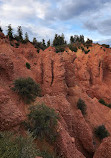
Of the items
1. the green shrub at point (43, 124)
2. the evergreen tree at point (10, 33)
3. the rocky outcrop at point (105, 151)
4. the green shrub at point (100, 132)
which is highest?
the evergreen tree at point (10, 33)

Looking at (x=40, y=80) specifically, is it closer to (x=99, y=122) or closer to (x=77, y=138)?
(x=77, y=138)

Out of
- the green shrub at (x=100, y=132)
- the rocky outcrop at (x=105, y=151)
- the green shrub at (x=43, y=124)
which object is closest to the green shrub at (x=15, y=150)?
the green shrub at (x=43, y=124)

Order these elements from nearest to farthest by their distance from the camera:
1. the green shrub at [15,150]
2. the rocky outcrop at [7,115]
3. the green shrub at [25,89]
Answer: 1. the green shrub at [15,150]
2. the rocky outcrop at [7,115]
3. the green shrub at [25,89]

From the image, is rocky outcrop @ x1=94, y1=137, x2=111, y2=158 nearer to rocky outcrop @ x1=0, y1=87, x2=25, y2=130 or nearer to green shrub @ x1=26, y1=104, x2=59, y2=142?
green shrub @ x1=26, y1=104, x2=59, y2=142

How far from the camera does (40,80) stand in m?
11.8

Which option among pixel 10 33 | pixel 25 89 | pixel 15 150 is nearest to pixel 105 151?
pixel 15 150

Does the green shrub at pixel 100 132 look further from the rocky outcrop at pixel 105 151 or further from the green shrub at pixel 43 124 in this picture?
the green shrub at pixel 43 124

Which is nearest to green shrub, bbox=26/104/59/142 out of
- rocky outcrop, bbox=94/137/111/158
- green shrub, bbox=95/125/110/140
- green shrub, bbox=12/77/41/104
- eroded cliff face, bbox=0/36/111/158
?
eroded cliff face, bbox=0/36/111/158

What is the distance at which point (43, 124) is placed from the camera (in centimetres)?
602

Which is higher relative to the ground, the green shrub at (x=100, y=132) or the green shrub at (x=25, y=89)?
the green shrub at (x=25, y=89)

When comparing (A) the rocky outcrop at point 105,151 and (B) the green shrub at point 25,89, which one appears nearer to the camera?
(A) the rocky outcrop at point 105,151

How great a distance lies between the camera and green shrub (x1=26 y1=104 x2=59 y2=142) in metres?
5.89

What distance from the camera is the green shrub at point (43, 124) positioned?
232 inches

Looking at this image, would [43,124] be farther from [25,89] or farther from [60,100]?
[60,100]
